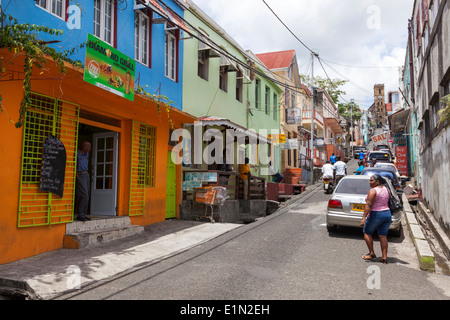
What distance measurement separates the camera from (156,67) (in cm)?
1112

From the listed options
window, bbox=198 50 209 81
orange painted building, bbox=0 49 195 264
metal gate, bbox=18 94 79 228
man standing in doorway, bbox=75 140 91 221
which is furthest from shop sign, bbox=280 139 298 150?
metal gate, bbox=18 94 79 228

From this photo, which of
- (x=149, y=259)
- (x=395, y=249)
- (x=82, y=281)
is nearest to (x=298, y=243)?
(x=395, y=249)

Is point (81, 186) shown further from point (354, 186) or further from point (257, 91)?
point (257, 91)

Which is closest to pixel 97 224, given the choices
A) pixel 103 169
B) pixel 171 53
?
pixel 103 169

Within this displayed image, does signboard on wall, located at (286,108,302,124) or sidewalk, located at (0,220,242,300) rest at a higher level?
signboard on wall, located at (286,108,302,124)

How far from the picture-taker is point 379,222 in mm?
6992

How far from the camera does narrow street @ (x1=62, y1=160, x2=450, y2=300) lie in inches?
197

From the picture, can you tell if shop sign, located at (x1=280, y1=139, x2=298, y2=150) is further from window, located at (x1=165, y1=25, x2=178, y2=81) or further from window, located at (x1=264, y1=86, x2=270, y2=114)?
window, located at (x1=165, y1=25, x2=178, y2=81)

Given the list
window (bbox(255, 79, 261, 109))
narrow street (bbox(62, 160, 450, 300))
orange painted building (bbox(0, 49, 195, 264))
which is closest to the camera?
narrow street (bbox(62, 160, 450, 300))

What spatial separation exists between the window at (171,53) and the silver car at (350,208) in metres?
6.85

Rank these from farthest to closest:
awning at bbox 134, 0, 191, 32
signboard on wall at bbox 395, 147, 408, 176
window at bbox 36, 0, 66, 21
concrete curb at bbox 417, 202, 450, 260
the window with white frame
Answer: signboard on wall at bbox 395, 147, 408, 176, the window with white frame, awning at bbox 134, 0, 191, 32, concrete curb at bbox 417, 202, 450, 260, window at bbox 36, 0, 66, 21

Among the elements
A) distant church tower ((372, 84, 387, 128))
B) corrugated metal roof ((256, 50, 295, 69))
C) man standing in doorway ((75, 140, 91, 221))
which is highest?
distant church tower ((372, 84, 387, 128))

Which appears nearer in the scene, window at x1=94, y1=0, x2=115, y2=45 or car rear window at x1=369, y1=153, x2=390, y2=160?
window at x1=94, y1=0, x2=115, y2=45

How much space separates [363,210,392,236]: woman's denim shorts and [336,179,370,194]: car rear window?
7.95 feet
